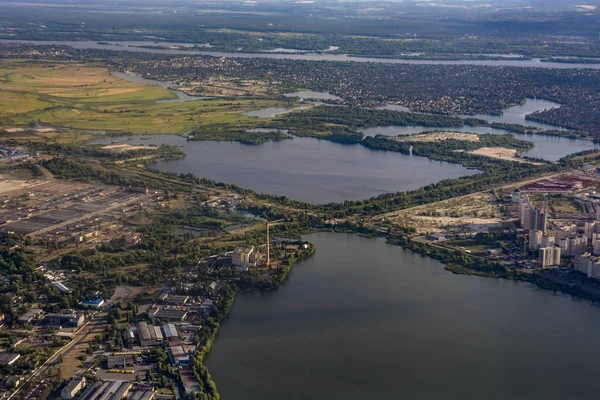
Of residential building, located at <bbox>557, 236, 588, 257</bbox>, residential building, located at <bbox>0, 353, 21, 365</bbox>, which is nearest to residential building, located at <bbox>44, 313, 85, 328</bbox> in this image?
residential building, located at <bbox>0, 353, 21, 365</bbox>

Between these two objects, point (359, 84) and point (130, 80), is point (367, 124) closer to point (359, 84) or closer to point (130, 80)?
point (359, 84)

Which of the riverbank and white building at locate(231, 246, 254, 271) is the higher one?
white building at locate(231, 246, 254, 271)

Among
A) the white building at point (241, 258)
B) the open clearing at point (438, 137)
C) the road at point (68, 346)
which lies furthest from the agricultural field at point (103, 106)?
the road at point (68, 346)

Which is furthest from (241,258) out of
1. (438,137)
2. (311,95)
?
(311,95)

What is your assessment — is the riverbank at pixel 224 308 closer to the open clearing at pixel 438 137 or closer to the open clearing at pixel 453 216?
the open clearing at pixel 453 216

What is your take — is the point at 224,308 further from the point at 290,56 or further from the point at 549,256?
the point at 290,56

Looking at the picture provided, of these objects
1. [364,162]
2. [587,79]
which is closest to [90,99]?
[364,162]

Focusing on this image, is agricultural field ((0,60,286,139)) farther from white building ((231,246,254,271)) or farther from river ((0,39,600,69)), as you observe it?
white building ((231,246,254,271))
